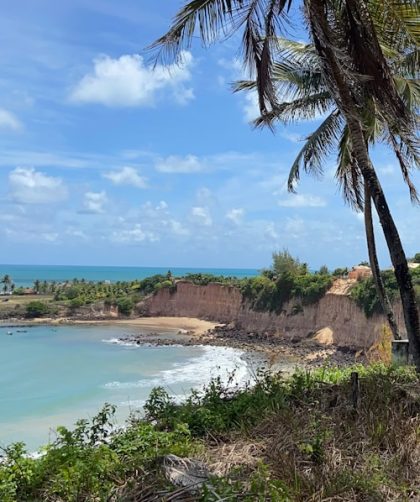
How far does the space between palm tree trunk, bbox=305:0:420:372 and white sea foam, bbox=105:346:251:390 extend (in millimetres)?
15561

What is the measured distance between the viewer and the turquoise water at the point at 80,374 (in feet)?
65.7

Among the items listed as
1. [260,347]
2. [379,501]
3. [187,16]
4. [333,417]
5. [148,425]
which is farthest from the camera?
[260,347]

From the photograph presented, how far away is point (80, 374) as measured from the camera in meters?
30.6

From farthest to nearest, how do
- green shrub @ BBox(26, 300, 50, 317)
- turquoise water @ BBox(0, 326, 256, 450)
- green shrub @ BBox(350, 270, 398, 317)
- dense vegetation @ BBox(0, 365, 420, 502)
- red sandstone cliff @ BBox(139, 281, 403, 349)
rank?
green shrub @ BBox(26, 300, 50, 317), red sandstone cliff @ BBox(139, 281, 403, 349), green shrub @ BBox(350, 270, 398, 317), turquoise water @ BBox(0, 326, 256, 450), dense vegetation @ BBox(0, 365, 420, 502)

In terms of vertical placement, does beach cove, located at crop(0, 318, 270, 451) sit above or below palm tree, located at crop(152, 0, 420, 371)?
below

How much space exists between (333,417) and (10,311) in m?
62.0

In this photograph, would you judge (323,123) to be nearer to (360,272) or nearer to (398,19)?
(398,19)

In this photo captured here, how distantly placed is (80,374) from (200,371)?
6947 millimetres

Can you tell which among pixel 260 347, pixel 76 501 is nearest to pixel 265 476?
pixel 76 501

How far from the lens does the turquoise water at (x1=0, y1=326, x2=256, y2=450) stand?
20031mm

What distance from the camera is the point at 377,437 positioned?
14.1 ft

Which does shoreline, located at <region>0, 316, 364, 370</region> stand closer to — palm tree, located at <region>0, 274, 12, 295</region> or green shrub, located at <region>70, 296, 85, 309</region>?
green shrub, located at <region>70, 296, 85, 309</region>

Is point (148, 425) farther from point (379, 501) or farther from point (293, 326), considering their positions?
point (293, 326)

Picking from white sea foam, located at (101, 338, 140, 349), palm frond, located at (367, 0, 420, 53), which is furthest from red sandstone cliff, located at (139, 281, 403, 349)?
palm frond, located at (367, 0, 420, 53)
